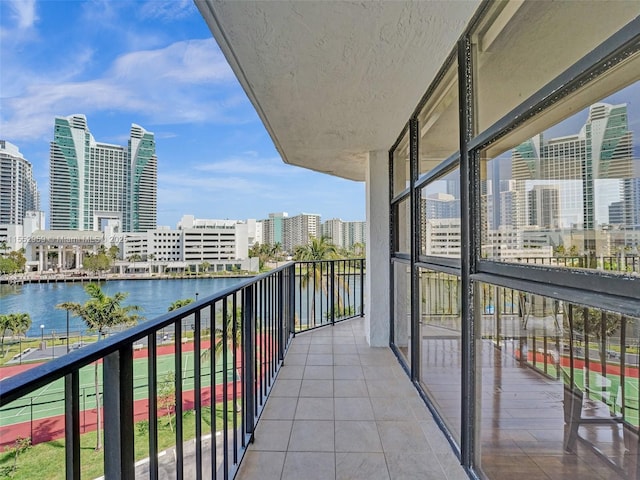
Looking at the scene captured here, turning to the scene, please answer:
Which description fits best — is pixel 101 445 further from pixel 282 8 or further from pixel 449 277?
pixel 449 277

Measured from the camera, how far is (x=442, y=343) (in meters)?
2.45

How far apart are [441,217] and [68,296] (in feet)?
34.2

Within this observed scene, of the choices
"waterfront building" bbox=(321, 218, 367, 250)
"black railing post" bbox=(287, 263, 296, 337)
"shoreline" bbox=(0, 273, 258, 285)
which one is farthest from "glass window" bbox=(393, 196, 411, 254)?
"waterfront building" bbox=(321, 218, 367, 250)

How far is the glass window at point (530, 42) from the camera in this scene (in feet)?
3.49

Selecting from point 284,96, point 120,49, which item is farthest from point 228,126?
point 284,96

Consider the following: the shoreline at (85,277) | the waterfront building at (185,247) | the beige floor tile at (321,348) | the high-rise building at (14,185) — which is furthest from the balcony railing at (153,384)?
the waterfront building at (185,247)

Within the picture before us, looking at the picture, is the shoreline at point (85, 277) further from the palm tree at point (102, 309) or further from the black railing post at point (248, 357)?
the black railing post at point (248, 357)

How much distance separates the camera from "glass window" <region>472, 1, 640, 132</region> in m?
1.06

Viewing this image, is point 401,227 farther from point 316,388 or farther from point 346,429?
point 346,429

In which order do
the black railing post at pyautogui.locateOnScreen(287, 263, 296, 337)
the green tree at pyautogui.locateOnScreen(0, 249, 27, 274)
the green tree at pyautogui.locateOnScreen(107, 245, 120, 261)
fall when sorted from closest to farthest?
the black railing post at pyautogui.locateOnScreen(287, 263, 296, 337) < the green tree at pyautogui.locateOnScreen(0, 249, 27, 274) < the green tree at pyautogui.locateOnScreen(107, 245, 120, 261)

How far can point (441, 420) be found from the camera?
2254mm

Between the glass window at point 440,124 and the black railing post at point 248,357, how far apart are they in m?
1.52

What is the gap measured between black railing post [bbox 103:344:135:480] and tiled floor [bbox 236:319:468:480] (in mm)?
1245

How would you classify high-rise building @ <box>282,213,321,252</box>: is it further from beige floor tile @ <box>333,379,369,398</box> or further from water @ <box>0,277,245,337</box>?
beige floor tile @ <box>333,379,369,398</box>
